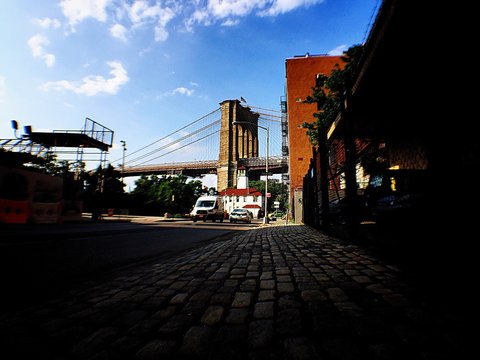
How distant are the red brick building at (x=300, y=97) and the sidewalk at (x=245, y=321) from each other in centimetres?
2493

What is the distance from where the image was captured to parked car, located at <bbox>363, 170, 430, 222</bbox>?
4.43m

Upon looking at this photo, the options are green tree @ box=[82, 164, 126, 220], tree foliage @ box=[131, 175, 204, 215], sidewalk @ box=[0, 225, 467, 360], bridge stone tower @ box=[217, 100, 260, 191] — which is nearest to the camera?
sidewalk @ box=[0, 225, 467, 360]

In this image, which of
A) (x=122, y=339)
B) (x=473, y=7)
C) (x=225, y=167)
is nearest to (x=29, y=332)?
(x=122, y=339)

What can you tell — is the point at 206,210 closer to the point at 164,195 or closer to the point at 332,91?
the point at 332,91

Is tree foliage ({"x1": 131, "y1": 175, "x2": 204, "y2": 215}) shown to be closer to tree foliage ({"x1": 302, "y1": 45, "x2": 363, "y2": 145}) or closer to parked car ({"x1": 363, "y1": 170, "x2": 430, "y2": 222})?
tree foliage ({"x1": 302, "y1": 45, "x2": 363, "y2": 145})

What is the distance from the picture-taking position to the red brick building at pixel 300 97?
26.9 metres

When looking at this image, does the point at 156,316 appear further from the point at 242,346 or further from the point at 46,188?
the point at 46,188

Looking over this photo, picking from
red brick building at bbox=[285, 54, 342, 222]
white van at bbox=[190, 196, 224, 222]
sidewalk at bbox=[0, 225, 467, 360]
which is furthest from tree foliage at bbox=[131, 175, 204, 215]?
sidewalk at bbox=[0, 225, 467, 360]

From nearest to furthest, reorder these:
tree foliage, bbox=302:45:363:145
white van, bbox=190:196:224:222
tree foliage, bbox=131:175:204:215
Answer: tree foliage, bbox=302:45:363:145
white van, bbox=190:196:224:222
tree foliage, bbox=131:175:204:215

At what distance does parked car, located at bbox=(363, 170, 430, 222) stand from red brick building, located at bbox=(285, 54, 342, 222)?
20.6 m

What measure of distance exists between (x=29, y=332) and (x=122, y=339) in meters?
0.62

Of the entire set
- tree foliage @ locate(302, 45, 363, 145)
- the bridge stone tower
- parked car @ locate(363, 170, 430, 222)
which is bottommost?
parked car @ locate(363, 170, 430, 222)

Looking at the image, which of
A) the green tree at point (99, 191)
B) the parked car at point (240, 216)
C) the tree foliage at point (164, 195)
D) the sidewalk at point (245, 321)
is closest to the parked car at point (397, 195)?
the sidewalk at point (245, 321)

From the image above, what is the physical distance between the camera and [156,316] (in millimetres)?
1603
